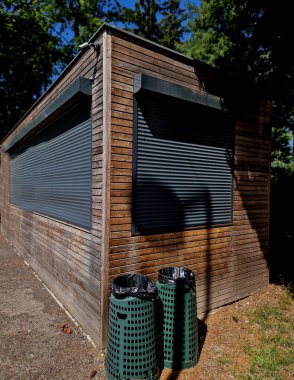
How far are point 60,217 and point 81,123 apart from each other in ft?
6.23

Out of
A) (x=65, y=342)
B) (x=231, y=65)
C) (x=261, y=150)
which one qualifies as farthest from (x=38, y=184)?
(x=231, y=65)

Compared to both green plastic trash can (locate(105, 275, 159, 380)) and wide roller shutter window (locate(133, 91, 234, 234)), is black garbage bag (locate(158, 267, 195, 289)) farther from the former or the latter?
wide roller shutter window (locate(133, 91, 234, 234))

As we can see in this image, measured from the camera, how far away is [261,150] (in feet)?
18.0

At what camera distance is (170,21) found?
1702 centimetres

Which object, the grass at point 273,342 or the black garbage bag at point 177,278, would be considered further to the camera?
the black garbage bag at point 177,278

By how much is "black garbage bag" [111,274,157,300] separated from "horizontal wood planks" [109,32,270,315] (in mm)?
223

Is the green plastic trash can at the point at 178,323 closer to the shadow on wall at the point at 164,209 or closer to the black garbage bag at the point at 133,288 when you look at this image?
the shadow on wall at the point at 164,209

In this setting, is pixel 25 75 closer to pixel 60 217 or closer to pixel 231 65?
pixel 231 65

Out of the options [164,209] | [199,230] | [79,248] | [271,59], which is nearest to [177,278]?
[164,209]

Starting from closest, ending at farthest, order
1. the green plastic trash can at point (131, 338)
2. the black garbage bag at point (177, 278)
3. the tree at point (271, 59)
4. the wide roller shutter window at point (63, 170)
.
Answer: the green plastic trash can at point (131, 338) < the black garbage bag at point (177, 278) < the wide roller shutter window at point (63, 170) < the tree at point (271, 59)

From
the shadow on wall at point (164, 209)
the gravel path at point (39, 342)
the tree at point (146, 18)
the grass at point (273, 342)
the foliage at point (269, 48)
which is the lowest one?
the gravel path at point (39, 342)

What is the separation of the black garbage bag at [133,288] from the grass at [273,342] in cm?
140

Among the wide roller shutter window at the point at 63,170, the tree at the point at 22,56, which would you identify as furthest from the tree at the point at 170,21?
the wide roller shutter window at the point at 63,170

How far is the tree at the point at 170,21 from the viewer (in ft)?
55.0
